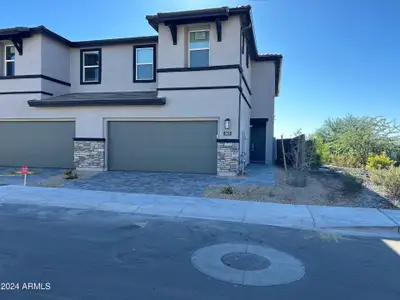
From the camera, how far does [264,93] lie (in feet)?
65.9

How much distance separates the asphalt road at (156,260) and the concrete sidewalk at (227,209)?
587 millimetres

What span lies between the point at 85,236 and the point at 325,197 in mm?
7297

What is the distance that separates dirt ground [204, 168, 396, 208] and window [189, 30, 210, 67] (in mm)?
6240

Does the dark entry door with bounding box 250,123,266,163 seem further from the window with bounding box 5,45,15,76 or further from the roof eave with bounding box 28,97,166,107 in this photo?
the window with bounding box 5,45,15,76

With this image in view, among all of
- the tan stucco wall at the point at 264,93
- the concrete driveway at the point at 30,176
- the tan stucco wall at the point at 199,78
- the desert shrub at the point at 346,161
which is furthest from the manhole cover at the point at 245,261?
the desert shrub at the point at 346,161

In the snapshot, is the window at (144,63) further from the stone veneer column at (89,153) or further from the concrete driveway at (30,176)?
the concrete driveway at (30,176)

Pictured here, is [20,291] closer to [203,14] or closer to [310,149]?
[203,14]

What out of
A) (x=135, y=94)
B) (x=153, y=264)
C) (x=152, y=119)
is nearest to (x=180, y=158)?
(x=152, y=119)

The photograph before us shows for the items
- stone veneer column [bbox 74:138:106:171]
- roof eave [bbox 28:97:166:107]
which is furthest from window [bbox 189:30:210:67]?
stone veneer column [bbox 74:138:106:171]

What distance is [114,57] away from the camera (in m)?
16.8

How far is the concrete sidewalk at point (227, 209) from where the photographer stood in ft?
22.5

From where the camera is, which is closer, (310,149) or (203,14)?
(203,14)

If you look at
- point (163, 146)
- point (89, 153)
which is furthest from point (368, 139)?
point (89, 153)

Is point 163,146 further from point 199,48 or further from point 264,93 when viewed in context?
point 264,93
